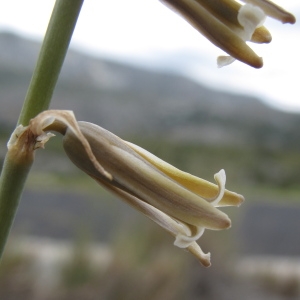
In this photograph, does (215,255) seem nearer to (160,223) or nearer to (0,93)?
(160,223)

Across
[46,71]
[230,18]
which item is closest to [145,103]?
[230,18]

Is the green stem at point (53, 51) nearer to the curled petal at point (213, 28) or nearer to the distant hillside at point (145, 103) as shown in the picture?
the curled petal at point (213, 28)

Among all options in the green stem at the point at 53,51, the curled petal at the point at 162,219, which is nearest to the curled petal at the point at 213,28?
the green stem at the point at 53,51

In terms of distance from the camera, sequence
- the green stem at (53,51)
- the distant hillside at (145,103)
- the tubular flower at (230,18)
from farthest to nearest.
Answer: the distant hillside at (145,103), the tubular flower at (230,18), the green stem at (53,51)

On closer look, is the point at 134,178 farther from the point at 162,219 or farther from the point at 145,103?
the point at 145,103

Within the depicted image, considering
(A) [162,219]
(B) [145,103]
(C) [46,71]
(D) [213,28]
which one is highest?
(D) [213,28]

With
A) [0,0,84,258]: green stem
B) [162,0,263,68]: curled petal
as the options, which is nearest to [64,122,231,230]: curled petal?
[0,0,84,258]: green stem
